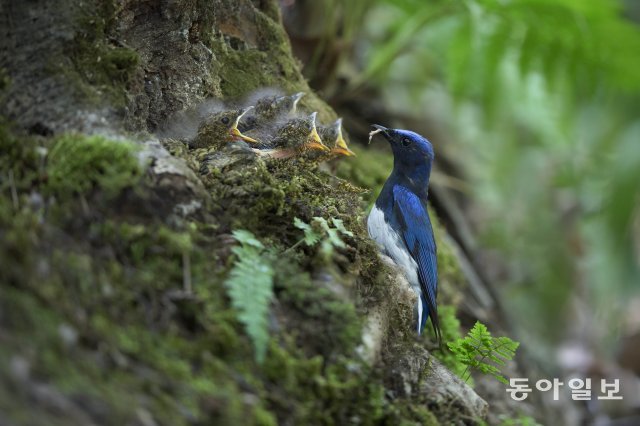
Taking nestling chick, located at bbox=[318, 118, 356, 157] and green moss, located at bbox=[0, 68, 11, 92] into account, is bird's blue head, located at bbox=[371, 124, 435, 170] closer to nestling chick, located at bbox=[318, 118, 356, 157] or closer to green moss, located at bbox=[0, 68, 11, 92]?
nestling chick, located at bbox=[318, 118, 356, 157]

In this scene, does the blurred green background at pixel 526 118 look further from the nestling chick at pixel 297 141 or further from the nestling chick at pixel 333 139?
the nestling chick at pixel 297 141

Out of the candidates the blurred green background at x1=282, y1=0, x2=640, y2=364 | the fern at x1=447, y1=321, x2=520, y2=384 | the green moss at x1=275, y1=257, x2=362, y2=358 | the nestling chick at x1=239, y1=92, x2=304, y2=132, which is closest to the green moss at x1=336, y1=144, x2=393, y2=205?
the blurred green background at x1=282, y1=0, x2=640, y2=364

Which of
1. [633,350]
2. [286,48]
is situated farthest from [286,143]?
[633,350]

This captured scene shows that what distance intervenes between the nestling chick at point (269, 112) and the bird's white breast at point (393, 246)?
2.56ft

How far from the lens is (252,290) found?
2.22 meters

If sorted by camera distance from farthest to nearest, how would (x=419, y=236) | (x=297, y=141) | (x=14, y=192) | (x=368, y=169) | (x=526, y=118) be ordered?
(x=526, y=118)
(x=368, y=169)
(x=419, y=236)
(x=297, y=141)
(x=14, y=192)

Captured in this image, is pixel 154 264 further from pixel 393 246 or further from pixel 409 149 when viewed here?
pixel 409 149

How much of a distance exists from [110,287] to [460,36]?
3.80m

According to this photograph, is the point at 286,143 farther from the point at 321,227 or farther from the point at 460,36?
the point at 460,36

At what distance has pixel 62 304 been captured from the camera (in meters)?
1.90

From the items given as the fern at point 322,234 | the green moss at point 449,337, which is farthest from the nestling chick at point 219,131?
the green moss at point 449,337

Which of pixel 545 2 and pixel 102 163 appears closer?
pixel 102 163

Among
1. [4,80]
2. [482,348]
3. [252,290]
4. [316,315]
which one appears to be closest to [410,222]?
[482,348]

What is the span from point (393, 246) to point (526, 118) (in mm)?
3654
